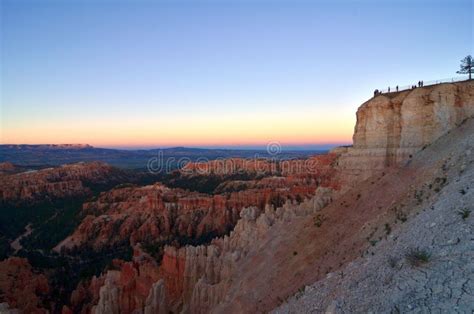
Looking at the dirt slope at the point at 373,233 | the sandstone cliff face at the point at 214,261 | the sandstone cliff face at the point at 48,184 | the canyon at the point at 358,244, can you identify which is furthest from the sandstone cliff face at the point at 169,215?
the dirt slope at the point at 373,233

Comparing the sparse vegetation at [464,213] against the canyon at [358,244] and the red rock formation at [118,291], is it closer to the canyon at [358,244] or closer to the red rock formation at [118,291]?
the canyon at [358,244]

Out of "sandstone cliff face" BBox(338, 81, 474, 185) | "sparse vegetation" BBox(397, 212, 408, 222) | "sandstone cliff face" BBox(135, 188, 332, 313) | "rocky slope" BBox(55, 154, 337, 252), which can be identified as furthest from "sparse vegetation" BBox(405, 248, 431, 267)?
"rocky slope" BBox(55, 154, 337, 252)

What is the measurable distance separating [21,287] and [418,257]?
103ft

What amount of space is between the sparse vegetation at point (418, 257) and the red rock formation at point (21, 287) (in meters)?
25.8

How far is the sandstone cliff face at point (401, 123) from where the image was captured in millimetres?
17922

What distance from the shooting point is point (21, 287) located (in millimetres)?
31578

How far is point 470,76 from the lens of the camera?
18594 mm

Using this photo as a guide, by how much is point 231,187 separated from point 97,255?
30928 mm

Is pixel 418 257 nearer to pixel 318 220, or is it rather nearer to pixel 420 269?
pixel 420 269

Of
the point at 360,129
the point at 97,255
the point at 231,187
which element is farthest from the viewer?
the point at 231,187

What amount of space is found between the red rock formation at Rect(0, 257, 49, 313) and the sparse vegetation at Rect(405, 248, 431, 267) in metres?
25.8

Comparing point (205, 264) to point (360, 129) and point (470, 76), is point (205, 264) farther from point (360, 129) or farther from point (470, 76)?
point (470, 76)

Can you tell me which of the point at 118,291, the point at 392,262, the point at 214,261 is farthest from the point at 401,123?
the point at 118,291

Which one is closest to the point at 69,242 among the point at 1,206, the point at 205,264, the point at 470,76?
the point at 1,206
